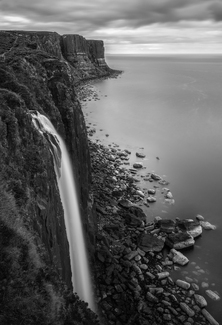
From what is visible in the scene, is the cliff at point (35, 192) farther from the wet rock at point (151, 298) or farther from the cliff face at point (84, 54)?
the cliff face at point (84, 54)

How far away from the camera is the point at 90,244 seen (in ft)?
62.5

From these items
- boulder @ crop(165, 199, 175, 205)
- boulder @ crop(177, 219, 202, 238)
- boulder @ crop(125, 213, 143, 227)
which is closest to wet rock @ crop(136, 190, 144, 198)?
boulder @ crop(165, 199, 175, 205)

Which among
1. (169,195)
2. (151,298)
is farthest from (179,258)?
(169,195)

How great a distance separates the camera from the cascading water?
605 inches

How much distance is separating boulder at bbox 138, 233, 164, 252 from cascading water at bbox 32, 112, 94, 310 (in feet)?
17.0

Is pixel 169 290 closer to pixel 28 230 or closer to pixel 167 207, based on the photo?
pixel 167 207

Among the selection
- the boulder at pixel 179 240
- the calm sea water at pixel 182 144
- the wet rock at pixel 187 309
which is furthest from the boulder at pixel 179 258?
the wet rock at pixel 187 309

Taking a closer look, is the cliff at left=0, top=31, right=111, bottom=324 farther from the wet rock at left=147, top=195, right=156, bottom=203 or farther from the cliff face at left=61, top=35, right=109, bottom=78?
the cliff face at left=61, top=35, right=109, bottom=78

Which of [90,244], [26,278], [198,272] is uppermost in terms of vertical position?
[26,278]

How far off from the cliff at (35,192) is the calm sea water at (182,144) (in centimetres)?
947

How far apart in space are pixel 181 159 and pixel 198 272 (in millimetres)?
22830

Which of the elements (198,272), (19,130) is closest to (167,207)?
(198,272)

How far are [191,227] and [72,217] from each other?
11.9m

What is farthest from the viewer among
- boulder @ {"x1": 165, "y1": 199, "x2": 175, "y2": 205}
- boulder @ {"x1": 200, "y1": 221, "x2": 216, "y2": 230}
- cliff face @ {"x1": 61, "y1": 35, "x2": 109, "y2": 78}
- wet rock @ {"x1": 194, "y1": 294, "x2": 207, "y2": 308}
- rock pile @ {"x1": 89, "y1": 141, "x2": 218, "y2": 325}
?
cliff face @ {"x1": 61, "y1": 35, "x2": 109, "y2": 78}
